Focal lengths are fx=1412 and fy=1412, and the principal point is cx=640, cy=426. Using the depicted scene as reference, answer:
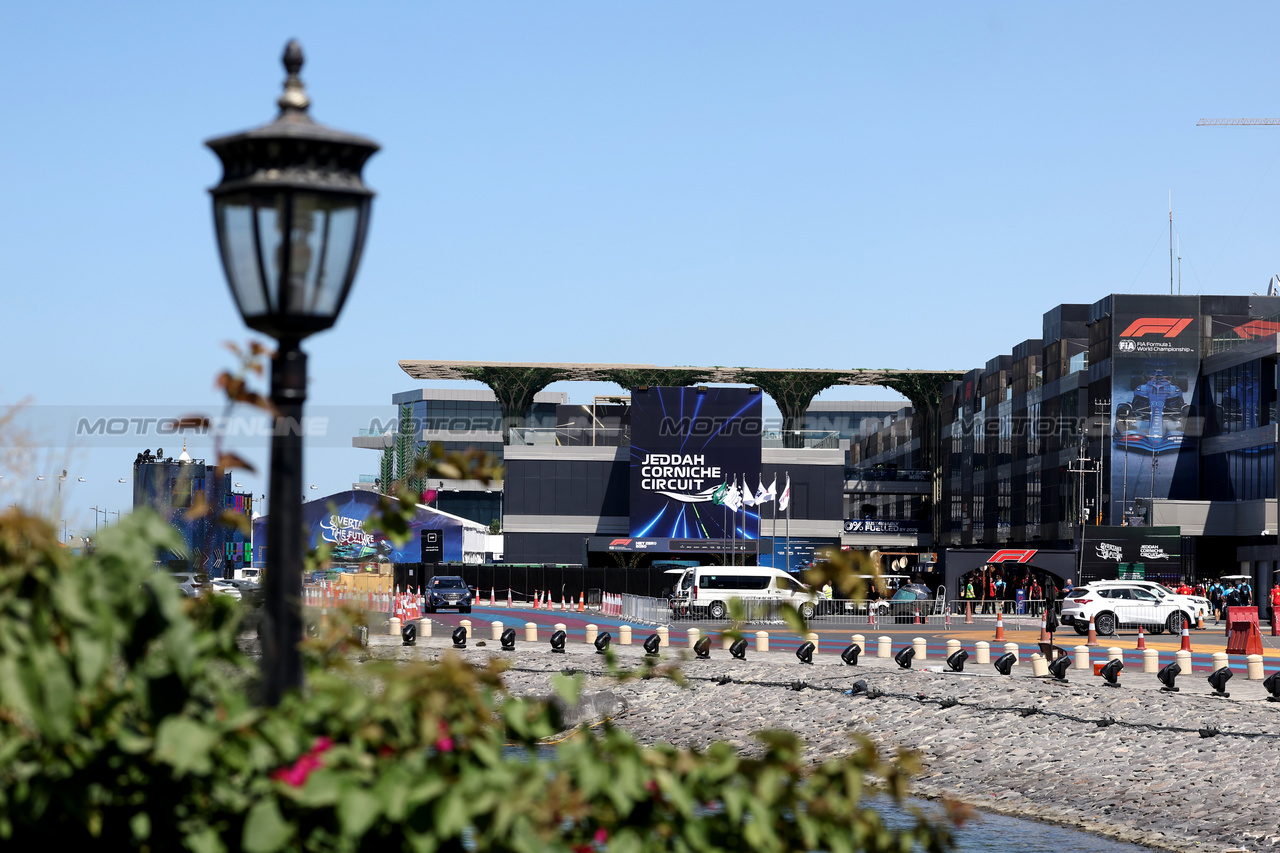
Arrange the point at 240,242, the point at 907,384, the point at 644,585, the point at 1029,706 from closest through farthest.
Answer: the point at 240,242 → the point at 1029,706 → the point at 644,585 → the point at 907,384

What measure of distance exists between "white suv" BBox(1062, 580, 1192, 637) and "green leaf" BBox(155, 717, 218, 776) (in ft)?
139

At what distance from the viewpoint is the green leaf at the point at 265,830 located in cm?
395

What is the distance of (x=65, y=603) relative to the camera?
13.2 ft

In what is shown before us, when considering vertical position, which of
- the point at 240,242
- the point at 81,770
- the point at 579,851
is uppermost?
the point at 240,242

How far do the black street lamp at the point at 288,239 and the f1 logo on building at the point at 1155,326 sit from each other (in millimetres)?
77664

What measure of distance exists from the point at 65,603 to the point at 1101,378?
80702mm

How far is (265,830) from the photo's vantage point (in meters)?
3.96

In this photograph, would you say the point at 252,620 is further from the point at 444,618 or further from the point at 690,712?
the point at 444,618

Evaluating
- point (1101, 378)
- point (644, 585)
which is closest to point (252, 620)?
point (644, 585)

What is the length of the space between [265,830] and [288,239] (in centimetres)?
222

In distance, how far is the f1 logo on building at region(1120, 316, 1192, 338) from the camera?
7769 cm

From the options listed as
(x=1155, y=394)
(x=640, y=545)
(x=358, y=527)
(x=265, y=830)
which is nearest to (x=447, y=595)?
(x=358, y=527)

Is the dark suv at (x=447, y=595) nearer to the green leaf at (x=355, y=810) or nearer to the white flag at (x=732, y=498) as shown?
the white flag at (x=732, y=498)

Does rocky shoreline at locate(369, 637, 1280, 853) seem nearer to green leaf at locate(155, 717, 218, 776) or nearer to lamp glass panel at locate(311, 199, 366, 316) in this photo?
lamp glass panel at locate(311, 199, 366, 316)
